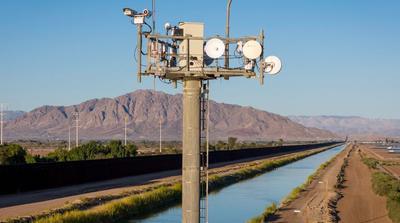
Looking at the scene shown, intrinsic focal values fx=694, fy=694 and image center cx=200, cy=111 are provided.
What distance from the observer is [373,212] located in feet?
104

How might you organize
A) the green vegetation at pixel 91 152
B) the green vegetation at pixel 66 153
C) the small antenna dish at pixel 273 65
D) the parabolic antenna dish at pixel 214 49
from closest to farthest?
the parabolic antenna dish at pixel 214 49 < the small antenna dish at pixel 273 65 < the green vegetation at pixel 66 153 < the green vegetation at pixel 91 152

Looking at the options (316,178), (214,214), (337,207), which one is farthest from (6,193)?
(316,178)

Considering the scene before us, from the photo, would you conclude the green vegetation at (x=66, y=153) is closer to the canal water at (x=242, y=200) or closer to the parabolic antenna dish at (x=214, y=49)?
the canal water at (x=242, y=200)

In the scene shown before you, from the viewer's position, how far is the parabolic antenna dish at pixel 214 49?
43.7 feet

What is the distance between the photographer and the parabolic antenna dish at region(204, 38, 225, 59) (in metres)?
13.3

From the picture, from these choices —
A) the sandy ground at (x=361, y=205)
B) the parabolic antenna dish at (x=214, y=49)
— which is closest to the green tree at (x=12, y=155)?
the sandy ground at (x=361, y=205)

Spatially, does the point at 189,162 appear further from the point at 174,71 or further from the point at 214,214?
the point at 214,214

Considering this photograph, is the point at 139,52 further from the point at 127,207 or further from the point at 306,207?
the point at 306,207

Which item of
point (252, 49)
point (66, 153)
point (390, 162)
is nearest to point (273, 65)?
point (252, 49)

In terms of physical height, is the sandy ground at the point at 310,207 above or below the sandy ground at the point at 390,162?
below

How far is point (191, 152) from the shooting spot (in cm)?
1387

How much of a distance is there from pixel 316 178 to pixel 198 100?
4003 centimetres

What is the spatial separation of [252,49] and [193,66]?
3.92 ft

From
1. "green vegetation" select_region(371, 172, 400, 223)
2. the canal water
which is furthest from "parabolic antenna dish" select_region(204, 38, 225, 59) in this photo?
"green vegetation" select_region(371, 172, 400, 223)
